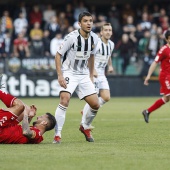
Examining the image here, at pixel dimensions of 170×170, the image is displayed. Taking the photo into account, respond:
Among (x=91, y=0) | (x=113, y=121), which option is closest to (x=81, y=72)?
(x=113, y=121)

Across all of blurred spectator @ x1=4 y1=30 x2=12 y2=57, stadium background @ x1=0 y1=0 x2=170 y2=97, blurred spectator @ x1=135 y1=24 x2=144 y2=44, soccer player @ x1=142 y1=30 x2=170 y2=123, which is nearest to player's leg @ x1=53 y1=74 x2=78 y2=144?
soccer player @ x1=142 y1=30 x2=170 y2=123

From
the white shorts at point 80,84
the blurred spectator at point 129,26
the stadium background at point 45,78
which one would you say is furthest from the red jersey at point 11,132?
the blurred spectator at point 129,26

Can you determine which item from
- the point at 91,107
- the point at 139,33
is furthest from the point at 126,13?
the point at 91,107

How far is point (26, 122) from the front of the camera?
31.3ft

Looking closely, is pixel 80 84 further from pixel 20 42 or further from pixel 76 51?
pixel 20 42

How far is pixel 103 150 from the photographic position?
9.38m

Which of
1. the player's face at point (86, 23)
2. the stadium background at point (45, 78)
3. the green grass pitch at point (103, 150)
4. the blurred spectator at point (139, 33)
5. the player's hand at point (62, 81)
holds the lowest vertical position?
the stadium background at point (45, 78)

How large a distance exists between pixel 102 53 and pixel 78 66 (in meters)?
3.96

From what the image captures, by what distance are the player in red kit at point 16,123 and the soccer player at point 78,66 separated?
45 cm

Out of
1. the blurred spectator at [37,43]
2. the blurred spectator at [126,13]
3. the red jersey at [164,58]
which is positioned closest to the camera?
the red jersey at [164,58]

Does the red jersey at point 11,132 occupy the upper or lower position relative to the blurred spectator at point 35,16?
lower

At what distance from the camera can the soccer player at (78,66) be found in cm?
1052

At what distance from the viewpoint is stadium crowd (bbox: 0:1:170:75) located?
24453mm

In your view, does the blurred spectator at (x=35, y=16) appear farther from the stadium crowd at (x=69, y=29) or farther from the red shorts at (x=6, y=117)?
the red shorts at (x=6, y=117)
